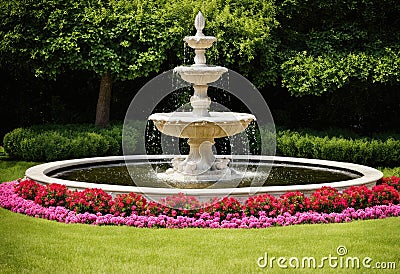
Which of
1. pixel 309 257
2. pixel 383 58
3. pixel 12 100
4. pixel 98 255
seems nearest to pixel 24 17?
pixel 12 100

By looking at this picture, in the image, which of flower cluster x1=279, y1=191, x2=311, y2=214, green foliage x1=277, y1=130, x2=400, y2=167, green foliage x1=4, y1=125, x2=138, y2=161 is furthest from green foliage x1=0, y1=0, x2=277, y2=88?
flower cluster x1=279, y1=191, x2=311, y2=214

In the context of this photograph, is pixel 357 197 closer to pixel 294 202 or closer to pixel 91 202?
pixel 294 202

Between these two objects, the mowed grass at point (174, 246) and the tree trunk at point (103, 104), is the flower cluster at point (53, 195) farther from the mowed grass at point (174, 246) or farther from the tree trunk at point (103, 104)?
the tree trunk at point (103, 104)

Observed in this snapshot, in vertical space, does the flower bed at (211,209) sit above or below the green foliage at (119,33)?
below

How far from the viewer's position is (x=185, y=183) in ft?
33.4

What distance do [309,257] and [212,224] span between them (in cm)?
181

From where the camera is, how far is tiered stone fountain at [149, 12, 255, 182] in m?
10.0

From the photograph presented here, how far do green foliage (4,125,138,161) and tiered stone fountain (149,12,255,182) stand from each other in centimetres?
424

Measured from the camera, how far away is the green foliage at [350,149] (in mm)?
14445

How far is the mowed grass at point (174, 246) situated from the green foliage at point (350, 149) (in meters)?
6.32

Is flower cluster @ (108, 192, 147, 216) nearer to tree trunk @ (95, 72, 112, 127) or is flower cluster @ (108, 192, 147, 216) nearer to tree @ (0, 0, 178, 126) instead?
tree @ (0, 0, 178, 126)

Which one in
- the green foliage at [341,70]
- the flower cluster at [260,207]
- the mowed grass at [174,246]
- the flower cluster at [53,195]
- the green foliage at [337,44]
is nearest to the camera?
the mowed grass at [174,246]

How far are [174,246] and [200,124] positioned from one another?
3.33 m

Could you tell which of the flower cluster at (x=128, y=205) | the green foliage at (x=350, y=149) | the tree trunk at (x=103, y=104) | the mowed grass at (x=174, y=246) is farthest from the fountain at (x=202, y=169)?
the tree trunk at (x=103, y=104)
